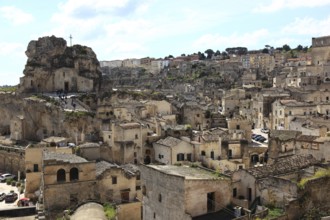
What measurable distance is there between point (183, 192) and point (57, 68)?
172 ft

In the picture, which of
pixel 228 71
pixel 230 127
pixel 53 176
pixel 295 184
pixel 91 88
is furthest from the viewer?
pixel 228 71

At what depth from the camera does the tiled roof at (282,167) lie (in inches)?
962

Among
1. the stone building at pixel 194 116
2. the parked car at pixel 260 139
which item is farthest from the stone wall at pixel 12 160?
the parked car at pixel 260 139

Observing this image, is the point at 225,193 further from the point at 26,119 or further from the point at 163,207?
the point at 26,119

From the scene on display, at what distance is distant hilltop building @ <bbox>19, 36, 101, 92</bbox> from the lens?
6825cm

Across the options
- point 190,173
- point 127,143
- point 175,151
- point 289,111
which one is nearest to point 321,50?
point 289,111

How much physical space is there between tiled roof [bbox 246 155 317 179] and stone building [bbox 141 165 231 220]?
7.19ft

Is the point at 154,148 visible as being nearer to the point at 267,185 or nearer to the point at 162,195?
the point at 162,195

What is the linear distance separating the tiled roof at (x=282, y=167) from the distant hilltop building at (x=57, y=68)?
47.3m

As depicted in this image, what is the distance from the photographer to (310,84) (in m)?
73.6

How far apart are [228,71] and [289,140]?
93.2 meters

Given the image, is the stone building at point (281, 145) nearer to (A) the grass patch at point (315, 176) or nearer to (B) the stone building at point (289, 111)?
(B) the stone building at point (289, 111)

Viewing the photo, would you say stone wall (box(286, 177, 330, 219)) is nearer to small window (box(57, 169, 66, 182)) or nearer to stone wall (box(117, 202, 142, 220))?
stone wall (box(117, 202, 142, 220))

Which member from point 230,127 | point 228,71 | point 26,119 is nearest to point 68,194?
point 230,127
